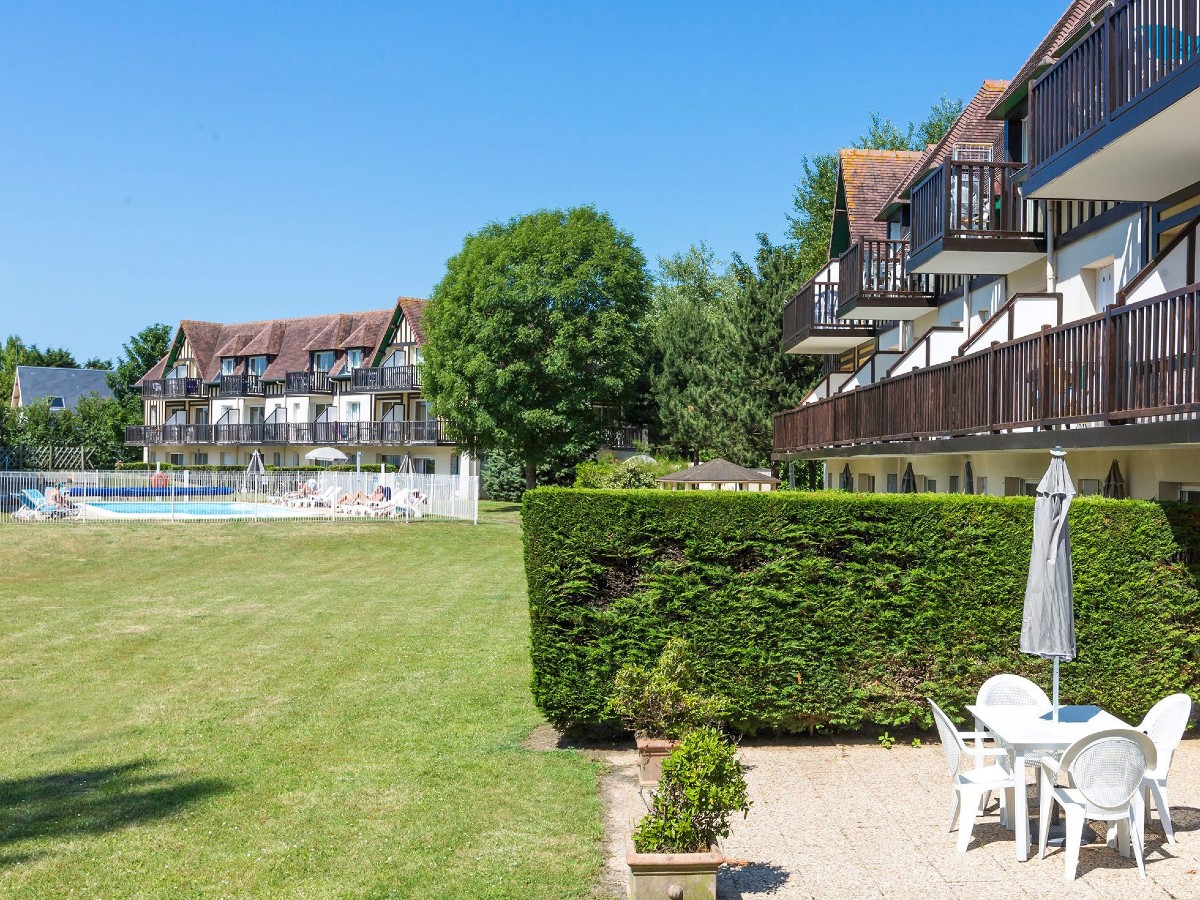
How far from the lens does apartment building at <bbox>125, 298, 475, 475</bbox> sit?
67250 mm

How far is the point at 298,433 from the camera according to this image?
72750mm

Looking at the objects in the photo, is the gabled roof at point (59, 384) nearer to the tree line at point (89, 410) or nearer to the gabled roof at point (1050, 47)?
the tree line at point (89, 410)

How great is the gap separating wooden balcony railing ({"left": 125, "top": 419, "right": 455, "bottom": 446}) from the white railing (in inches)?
575

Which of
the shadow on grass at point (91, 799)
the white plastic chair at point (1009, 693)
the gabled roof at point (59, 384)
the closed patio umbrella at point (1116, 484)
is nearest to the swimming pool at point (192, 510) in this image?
the shadow on grass at point (91, 799)

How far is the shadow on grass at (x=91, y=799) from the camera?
793 centimetres

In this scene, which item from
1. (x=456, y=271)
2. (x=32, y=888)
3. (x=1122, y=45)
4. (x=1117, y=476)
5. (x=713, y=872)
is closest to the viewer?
(x=713, y=872)

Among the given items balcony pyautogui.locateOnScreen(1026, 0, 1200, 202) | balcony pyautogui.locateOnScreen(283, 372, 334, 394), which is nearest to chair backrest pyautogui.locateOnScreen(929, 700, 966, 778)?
balcony pyautogui.locateOnScreen(1026, 0, 1200, 202)

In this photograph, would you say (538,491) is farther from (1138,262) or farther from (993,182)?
(993,182)

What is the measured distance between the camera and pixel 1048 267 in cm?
1664

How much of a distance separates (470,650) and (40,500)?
28993mm

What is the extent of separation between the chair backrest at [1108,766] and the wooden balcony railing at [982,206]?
11.9m

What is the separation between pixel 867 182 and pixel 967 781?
2466cm

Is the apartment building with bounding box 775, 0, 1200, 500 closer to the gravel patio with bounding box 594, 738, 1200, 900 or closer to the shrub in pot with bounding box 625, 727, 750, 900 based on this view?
the gravel patio with bounding box 594, 738, 1200, 900

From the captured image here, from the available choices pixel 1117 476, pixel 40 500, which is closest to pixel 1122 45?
pixel 1117 476
